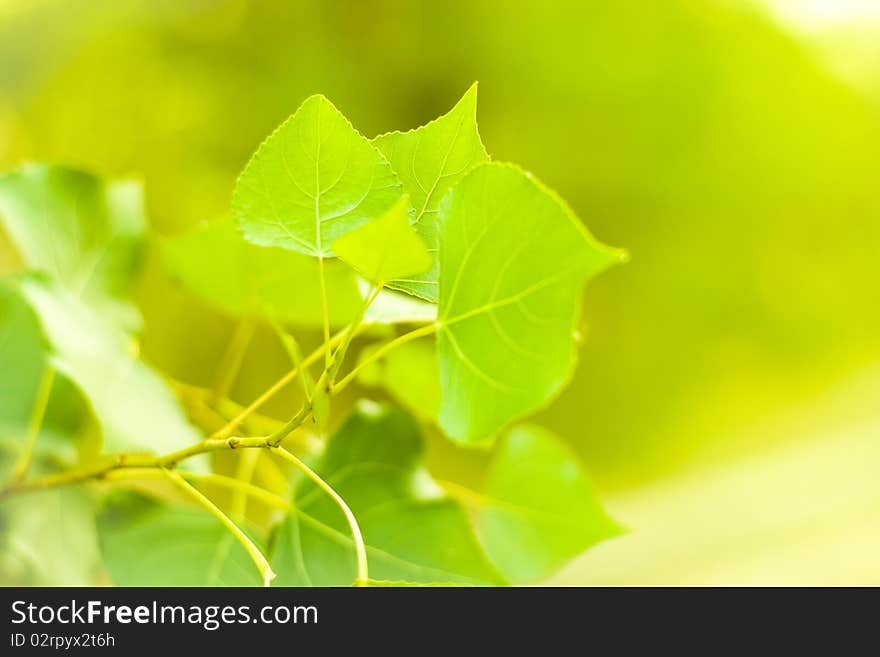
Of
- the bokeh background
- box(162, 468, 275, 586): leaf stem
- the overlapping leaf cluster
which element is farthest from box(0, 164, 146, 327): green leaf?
the bokeh background

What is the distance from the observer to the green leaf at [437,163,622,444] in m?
0.18

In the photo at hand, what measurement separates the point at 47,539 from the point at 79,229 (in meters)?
0.15

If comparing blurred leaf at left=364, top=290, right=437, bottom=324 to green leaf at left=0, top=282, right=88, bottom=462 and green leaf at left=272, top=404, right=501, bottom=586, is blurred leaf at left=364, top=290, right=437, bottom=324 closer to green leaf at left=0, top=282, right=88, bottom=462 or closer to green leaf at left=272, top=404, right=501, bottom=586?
green leaf at left=272, top=404, right=501, bottom=586

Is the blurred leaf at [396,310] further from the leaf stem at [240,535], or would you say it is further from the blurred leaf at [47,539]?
the blurred leaf at [47,539]

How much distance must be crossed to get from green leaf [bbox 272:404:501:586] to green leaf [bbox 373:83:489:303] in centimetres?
10

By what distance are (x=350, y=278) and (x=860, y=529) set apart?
80 centimetres

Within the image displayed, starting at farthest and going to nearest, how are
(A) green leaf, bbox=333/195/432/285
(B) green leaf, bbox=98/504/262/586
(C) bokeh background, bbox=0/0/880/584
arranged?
(C) bokeh background, bbox=0/0/880/584, (B) green leaf, bbox=98/504/262/586, (A) green leaf, bbox=333/195/432/285

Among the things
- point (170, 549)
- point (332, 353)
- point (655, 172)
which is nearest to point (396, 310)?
point (332, 353)

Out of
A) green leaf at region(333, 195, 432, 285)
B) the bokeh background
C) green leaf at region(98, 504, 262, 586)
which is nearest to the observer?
green leaf at region(333, 195, 432, 285)

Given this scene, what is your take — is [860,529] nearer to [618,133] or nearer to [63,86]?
[618,133]

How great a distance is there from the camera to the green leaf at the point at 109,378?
0.24 metres

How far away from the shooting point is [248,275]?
12.6 inches

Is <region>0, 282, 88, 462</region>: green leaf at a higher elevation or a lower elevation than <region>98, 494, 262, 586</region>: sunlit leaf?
higher
